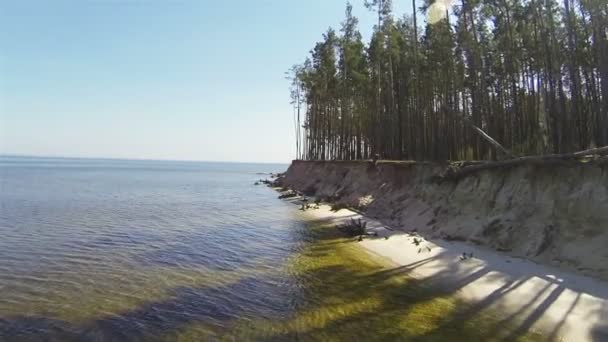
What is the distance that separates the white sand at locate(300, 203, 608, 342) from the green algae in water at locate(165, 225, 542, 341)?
0.46m

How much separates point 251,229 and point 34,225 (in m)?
10.3

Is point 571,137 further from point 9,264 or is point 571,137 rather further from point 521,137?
point 9,264

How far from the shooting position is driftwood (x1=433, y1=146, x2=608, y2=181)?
1260 cm

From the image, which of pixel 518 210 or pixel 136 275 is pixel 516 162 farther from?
pixel 136 275

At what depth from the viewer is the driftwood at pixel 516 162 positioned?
1260 centimetres

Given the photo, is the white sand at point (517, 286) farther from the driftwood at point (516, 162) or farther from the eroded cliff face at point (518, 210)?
the driftwood at point (516, 162)

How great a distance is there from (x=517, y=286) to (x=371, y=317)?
13.9 feet

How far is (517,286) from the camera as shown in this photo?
10320 millimetres

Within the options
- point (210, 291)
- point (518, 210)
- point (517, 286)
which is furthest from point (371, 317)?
point (518, 210)

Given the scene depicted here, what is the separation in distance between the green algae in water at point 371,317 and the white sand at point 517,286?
0.46m

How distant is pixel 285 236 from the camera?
1856 centimetres

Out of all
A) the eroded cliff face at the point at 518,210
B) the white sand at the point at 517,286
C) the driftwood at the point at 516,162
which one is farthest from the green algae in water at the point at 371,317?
the driftwood at the point at 516,162

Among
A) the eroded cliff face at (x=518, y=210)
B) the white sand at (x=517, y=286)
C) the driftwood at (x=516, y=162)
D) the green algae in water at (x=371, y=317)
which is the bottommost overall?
the green algae in water at (x=371, y=317)

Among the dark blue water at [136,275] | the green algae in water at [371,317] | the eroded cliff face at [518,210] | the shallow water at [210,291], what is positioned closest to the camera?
the green algae in water at [371,317]
